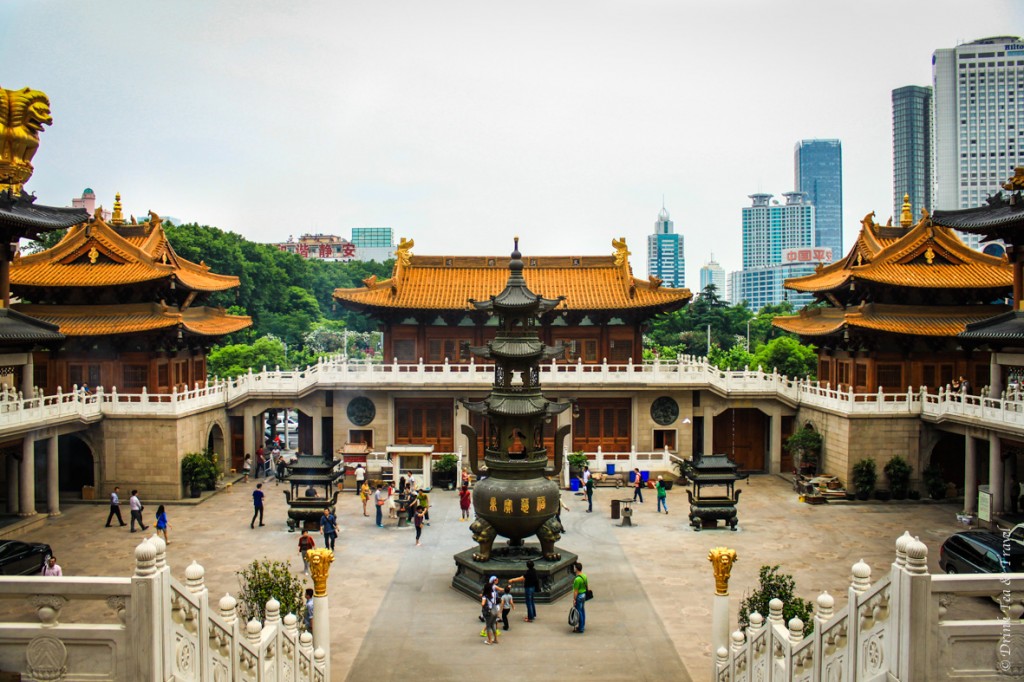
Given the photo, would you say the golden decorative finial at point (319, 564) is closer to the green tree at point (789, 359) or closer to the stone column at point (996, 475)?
the stone column at point (996, 475)

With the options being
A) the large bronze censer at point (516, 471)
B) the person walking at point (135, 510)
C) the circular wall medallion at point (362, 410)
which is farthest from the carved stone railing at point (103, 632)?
the circular wall medallion at point (362, 410)

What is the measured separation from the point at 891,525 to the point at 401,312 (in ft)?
75.0

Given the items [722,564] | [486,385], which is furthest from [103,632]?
[486,385]

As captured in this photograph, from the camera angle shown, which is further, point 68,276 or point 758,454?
point 758,454

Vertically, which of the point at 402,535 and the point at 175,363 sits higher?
the point at 175,363

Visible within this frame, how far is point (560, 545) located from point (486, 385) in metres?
12.8

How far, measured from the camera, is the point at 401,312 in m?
39.7

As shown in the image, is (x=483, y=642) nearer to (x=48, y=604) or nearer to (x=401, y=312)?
(x=48, y=604)

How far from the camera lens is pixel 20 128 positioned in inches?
851

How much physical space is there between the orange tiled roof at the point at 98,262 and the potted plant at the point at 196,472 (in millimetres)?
6729

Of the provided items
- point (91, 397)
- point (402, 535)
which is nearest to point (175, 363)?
point (91, 397)

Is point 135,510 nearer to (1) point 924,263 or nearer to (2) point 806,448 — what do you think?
(2) point 806,448

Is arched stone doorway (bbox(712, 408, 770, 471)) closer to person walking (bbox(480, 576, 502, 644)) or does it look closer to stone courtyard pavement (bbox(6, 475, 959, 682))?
stone courtyard pavement (bbox(6, 475, 959, 682))

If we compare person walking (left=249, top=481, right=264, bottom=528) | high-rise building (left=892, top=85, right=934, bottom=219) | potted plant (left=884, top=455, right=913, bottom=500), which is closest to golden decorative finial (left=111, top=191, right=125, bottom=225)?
person walking (left=249, top=481, right=264, bottom=528)
